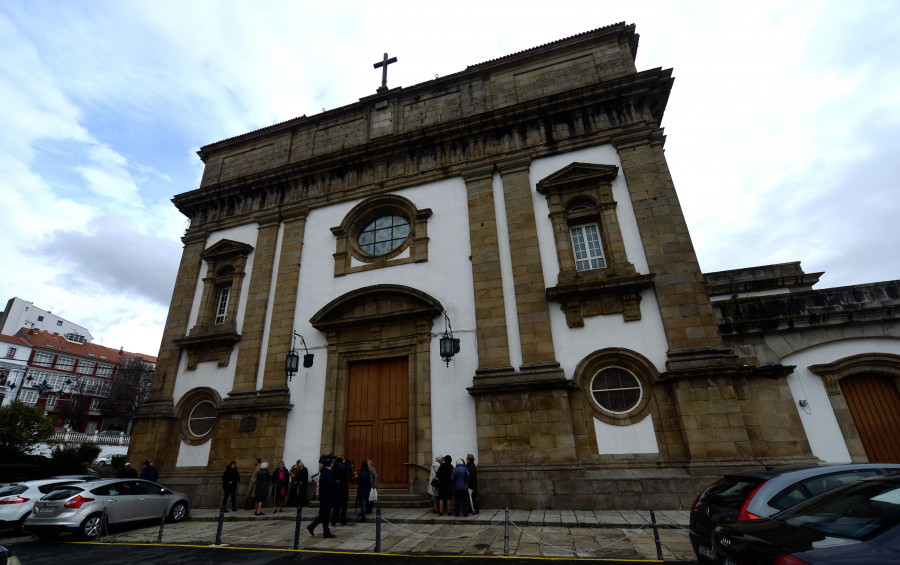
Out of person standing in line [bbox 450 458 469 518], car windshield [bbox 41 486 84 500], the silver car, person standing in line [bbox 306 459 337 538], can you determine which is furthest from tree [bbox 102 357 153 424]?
person standing in line [bbox 450 458 469 518]

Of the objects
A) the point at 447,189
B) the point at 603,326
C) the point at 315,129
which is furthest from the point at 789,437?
the point at 315,129

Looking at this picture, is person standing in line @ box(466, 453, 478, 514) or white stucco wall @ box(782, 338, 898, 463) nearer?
white stucco wall @ box(782, 338, 898, 463)

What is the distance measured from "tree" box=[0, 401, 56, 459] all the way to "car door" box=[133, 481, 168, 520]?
58.1 ft

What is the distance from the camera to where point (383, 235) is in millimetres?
15258

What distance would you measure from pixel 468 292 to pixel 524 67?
906 centimetres

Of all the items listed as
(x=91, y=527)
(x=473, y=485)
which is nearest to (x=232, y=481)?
(x=91, y=527)

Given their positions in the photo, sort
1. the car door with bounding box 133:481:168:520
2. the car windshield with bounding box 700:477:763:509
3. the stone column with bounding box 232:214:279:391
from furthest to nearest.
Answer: the stone column with bounding box 232:214:279:391, the car door with bounding box 133:481:168:520, the car windshield with bounding box 700:477:763:509

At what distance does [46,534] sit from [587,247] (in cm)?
1497

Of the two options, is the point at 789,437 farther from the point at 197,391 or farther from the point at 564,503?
the point at 197,391

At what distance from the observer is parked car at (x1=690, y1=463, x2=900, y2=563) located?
4918 mm

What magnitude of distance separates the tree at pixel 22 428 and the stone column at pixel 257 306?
17.0 metres

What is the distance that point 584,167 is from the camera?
1327 cm

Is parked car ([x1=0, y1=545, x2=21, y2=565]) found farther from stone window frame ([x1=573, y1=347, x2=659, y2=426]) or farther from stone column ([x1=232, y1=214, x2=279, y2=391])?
stone window frame ([x1=573, y1=347, x2=659, y2=426])

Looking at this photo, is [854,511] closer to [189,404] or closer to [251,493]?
[251,493]
